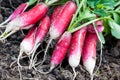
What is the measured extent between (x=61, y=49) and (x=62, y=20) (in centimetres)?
17

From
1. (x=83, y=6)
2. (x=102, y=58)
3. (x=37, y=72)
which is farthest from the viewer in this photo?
(x=102, y=58)

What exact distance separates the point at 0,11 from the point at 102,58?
78 cm

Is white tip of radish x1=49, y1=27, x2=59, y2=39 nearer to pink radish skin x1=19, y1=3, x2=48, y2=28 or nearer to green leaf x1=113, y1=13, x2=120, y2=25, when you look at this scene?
pink radish skin x1=19, y1=3, x2=48, y2=28

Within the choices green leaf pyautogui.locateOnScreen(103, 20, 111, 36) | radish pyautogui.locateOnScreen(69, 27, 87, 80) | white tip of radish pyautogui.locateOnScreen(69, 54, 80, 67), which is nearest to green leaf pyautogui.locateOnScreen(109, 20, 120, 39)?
green leaf pyautogui.locateOnScreen(103, 20, 111, 36)

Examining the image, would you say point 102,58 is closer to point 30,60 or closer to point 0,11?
point 30,60

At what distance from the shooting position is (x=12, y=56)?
1.93 metres

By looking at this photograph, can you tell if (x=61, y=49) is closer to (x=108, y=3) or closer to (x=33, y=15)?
(x=33, y=15)

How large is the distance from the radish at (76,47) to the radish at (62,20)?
0.09 meters

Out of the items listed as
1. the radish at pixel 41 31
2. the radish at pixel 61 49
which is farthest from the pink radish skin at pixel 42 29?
the radish at pixel 61 49

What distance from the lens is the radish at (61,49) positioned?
191 centimetres

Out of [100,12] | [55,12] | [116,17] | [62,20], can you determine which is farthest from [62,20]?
[116,17]

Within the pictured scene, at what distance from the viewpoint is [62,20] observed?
1.93 meters

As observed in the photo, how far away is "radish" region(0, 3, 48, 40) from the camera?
194cm


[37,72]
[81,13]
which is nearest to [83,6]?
[81,13]
